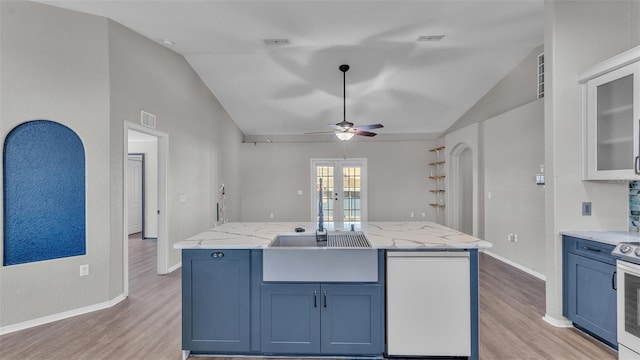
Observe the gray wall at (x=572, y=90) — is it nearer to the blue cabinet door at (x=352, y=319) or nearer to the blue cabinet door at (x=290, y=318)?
the blue cabinet door at (x=352, y=319)

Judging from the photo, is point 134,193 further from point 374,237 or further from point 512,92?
point 512,92

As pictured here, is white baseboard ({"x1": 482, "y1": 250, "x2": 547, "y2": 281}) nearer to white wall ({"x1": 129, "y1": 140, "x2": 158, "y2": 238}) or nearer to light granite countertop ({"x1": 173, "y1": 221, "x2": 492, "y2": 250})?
light granite countertop ({"x1": 173, "y1": 221, "x2": 492, "y2": 250})

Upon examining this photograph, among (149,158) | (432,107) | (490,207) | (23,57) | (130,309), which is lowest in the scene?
(130,309)

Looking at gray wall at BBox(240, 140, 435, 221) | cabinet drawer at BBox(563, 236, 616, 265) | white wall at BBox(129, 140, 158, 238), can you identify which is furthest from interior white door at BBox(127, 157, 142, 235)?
cabinet drawer at BBox(563, 236, 616, 265)


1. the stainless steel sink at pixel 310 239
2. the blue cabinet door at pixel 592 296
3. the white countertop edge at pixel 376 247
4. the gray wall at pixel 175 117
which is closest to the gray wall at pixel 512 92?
the blue cabinet door at pixel 592 296

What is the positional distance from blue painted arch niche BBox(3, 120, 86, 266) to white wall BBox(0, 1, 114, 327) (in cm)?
7

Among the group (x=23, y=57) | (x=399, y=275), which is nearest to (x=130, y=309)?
(x=23, y=57)

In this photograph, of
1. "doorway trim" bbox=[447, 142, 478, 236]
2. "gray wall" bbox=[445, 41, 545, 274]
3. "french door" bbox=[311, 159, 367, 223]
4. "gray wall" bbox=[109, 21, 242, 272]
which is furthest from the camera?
"french door" bbox=[311, 159, 367, 223]

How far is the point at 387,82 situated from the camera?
5.21 m

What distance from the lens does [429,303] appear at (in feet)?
6.72

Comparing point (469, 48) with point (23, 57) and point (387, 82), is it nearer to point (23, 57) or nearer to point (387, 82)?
point (387, 82)

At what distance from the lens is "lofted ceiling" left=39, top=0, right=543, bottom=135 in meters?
2.96

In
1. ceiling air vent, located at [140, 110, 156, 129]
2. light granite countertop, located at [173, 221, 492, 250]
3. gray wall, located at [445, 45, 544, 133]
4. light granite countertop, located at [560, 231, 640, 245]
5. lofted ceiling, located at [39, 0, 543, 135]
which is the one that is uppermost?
lofted ceiling, located at [39, 0, 543, 135]

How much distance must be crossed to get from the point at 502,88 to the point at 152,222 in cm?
767
